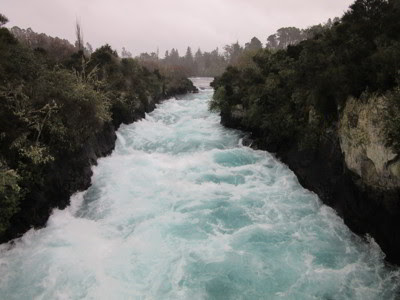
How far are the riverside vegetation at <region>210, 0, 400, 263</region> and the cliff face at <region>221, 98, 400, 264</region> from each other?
27 millimetres

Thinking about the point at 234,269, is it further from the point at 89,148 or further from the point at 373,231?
the point at 89,148

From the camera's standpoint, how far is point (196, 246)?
10.9 m

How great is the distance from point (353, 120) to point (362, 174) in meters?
1.86

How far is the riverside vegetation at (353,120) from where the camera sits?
29.3 feet

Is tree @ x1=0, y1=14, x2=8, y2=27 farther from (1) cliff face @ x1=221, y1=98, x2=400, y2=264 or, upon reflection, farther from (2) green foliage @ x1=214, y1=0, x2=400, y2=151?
(1) cliff face @ x1=221, y1=98, x2=400, y2=264

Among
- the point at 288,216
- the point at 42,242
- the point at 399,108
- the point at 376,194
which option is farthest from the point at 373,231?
the point at 42,242

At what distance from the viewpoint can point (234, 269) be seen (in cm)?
975

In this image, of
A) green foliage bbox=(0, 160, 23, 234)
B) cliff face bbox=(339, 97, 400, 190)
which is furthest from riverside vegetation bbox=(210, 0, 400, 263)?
green foliage bbox=(0, 160, 23, 234)

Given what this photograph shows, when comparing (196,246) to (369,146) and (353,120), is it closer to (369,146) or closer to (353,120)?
(369,146)

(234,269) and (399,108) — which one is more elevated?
(399,108)

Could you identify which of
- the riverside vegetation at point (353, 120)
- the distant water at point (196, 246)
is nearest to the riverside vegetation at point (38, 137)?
the distant water at point (196, 246)

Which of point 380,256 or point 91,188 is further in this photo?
point 91,188

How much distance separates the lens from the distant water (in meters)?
8.89

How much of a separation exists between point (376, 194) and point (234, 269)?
16.0 ft
